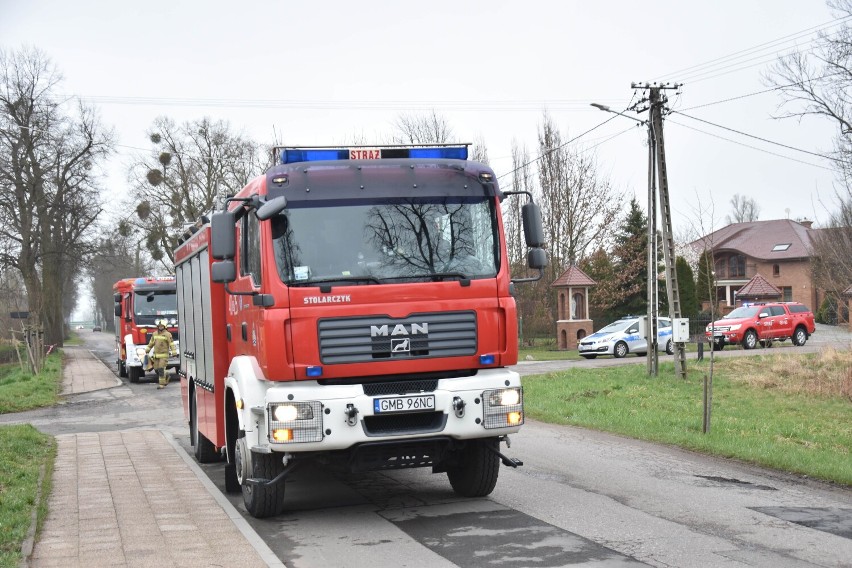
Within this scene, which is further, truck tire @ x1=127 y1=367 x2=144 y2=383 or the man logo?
truck tire @ x1=127 y1=367 x2=144 y2=383

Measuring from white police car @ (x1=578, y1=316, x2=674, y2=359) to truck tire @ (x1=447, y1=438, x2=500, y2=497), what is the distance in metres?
27.5

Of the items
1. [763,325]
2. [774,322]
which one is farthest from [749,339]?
[774,322]

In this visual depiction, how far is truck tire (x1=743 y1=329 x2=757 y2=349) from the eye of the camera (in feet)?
123

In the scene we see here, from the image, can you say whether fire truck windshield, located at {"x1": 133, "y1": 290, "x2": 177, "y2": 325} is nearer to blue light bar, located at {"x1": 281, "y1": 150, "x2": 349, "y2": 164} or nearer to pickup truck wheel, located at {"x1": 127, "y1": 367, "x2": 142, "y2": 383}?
pickup truck wheel, located at {"x1": 127, "y1": 367, "x2": 142, "y2": 383}

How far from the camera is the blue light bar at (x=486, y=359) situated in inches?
335

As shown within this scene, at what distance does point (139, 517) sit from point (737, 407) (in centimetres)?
1191

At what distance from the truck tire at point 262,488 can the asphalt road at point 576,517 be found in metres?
0.13

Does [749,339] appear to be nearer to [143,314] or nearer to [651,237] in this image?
[651,237]

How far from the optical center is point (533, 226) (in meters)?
9.02

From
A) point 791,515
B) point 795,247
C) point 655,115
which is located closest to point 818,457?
point 791,515

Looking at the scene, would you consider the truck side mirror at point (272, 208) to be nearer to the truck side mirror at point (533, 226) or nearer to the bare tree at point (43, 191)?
the truck side mirror at point (533, 226)

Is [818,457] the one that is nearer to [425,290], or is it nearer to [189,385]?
[425,290]

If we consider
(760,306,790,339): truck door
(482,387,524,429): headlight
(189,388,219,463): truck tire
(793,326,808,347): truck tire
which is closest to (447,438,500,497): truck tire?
(482,387,524,429): headlight

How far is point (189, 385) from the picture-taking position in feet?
43.3
